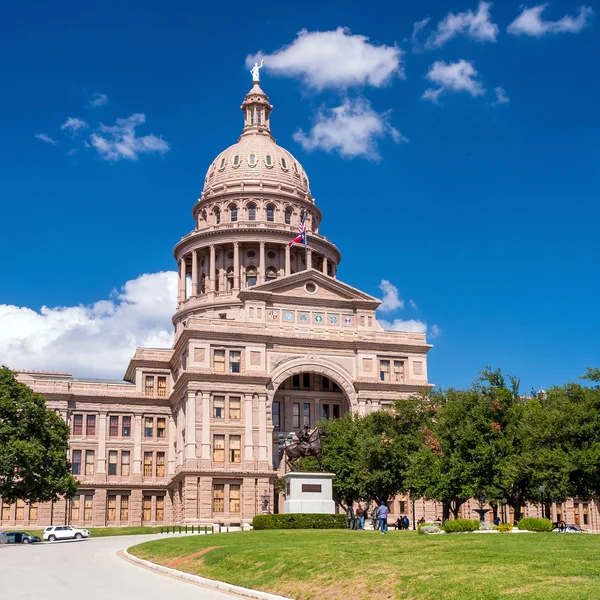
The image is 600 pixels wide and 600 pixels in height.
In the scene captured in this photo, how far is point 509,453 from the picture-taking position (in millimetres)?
56750

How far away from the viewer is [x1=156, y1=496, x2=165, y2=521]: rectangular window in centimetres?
9419

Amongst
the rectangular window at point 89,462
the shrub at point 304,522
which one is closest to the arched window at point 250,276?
the rectangular window at point 89,462

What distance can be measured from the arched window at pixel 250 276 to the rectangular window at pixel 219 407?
29.8 m

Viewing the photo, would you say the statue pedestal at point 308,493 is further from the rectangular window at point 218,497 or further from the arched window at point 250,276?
the arched window at point 250,276

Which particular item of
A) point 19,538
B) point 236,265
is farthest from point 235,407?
point 236,265

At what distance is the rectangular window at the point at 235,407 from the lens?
87.4 m

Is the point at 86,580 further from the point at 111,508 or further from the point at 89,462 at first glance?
the point at 89,462

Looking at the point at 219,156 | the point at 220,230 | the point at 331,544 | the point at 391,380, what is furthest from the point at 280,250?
the point at 331,544

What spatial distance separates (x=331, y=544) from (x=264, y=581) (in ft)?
24.1

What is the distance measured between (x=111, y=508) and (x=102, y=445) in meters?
6.63

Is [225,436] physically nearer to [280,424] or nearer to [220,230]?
[280,424]

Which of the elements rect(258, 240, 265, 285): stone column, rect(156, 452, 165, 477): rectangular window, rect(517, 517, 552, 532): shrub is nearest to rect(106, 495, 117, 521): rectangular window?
rect(156, 452, 165, 477): rectangular window

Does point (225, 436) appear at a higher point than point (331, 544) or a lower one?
higher

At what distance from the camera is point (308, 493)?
203ft
